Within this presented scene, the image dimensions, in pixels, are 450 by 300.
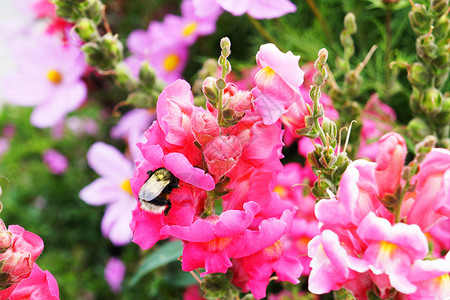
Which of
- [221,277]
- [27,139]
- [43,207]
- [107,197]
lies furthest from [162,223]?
[27,139]

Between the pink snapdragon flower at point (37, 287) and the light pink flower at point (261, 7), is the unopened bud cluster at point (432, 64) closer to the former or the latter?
the light pink flower at point (261, 7)

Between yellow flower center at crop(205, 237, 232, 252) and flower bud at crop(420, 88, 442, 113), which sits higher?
flower bud at crop(420, 88, 442, 113)

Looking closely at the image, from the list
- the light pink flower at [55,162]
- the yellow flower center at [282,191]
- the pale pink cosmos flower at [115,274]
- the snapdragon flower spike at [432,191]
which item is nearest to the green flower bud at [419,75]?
the snapdragon flower spike at [432,191]

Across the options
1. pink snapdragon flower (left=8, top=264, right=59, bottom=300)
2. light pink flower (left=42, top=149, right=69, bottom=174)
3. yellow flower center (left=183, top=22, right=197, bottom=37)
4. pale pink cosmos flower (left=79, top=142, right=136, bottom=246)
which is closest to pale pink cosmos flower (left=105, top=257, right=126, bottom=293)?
pale pink cosmos flower (left=79, top=142, right=136, bottom=246)

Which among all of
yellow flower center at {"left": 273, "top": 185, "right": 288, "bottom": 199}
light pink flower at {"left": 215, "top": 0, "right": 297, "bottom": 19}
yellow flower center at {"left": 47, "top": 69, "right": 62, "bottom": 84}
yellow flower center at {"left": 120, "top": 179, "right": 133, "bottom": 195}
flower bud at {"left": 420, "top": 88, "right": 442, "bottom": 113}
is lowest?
yellow flower center at {"left": 120, "top": 179, "right": 133, "bottom": 195}

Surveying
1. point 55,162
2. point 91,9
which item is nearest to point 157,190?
point 91,9

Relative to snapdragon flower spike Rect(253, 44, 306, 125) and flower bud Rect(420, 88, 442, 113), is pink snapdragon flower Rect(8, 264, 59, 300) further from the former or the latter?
flower bud Rect(420, 88, 442, 113)

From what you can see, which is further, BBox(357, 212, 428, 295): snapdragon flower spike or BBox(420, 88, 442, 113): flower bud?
BBox(420, 88, 442, 113): flower bud
